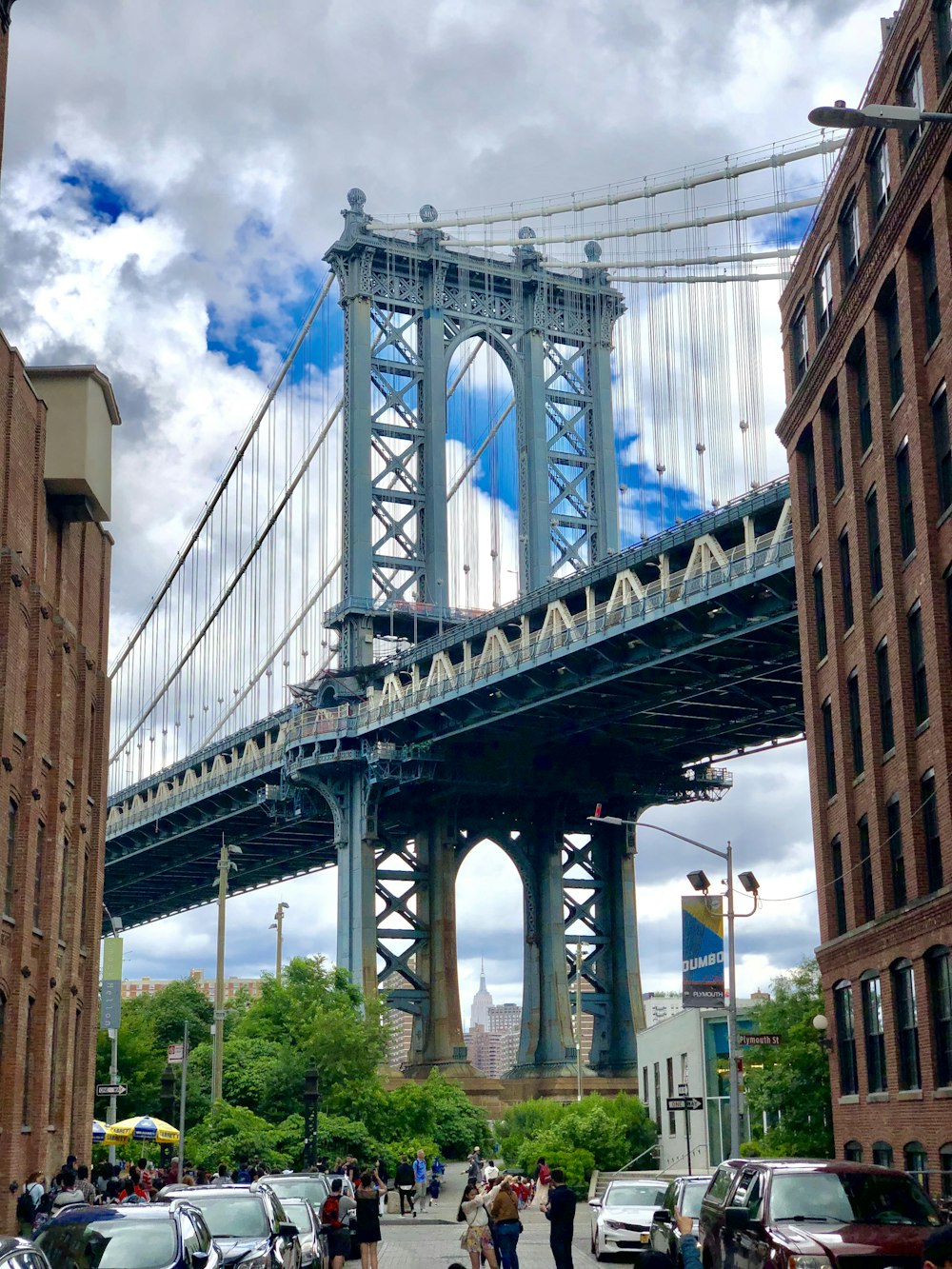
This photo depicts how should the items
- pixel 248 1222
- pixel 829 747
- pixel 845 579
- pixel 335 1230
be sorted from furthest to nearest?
pixel 829 747, pixel 845 579, pixel 335 1230, pixel 248 1222

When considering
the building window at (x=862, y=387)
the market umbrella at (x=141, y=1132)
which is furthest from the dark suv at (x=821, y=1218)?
the market umbrella at (x=141, y=1132)

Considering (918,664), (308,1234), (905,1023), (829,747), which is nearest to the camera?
(308,1234)

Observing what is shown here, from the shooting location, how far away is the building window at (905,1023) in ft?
107

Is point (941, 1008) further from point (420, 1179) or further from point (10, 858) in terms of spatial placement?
point (420, 1179)

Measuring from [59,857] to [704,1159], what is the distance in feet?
81.8

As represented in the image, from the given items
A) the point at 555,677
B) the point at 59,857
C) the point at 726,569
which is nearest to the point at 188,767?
the point at 555,677

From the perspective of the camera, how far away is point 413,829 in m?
87.2

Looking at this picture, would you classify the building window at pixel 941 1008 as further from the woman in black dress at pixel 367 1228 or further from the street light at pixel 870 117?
the street light at pixel 870 117

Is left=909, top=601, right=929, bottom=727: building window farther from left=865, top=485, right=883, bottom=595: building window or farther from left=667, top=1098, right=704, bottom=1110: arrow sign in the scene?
left=667, top=1098, right=704, bottom=1110: arrow sign

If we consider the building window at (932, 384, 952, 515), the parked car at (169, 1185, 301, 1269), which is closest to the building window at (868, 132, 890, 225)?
the building window at (932, 384, 952, 515)

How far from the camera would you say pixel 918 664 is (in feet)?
112

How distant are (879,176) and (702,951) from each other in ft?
51.9

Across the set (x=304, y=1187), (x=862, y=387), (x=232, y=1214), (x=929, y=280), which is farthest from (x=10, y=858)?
(x=929, y=280)

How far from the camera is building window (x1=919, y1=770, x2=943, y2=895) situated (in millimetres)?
32781
